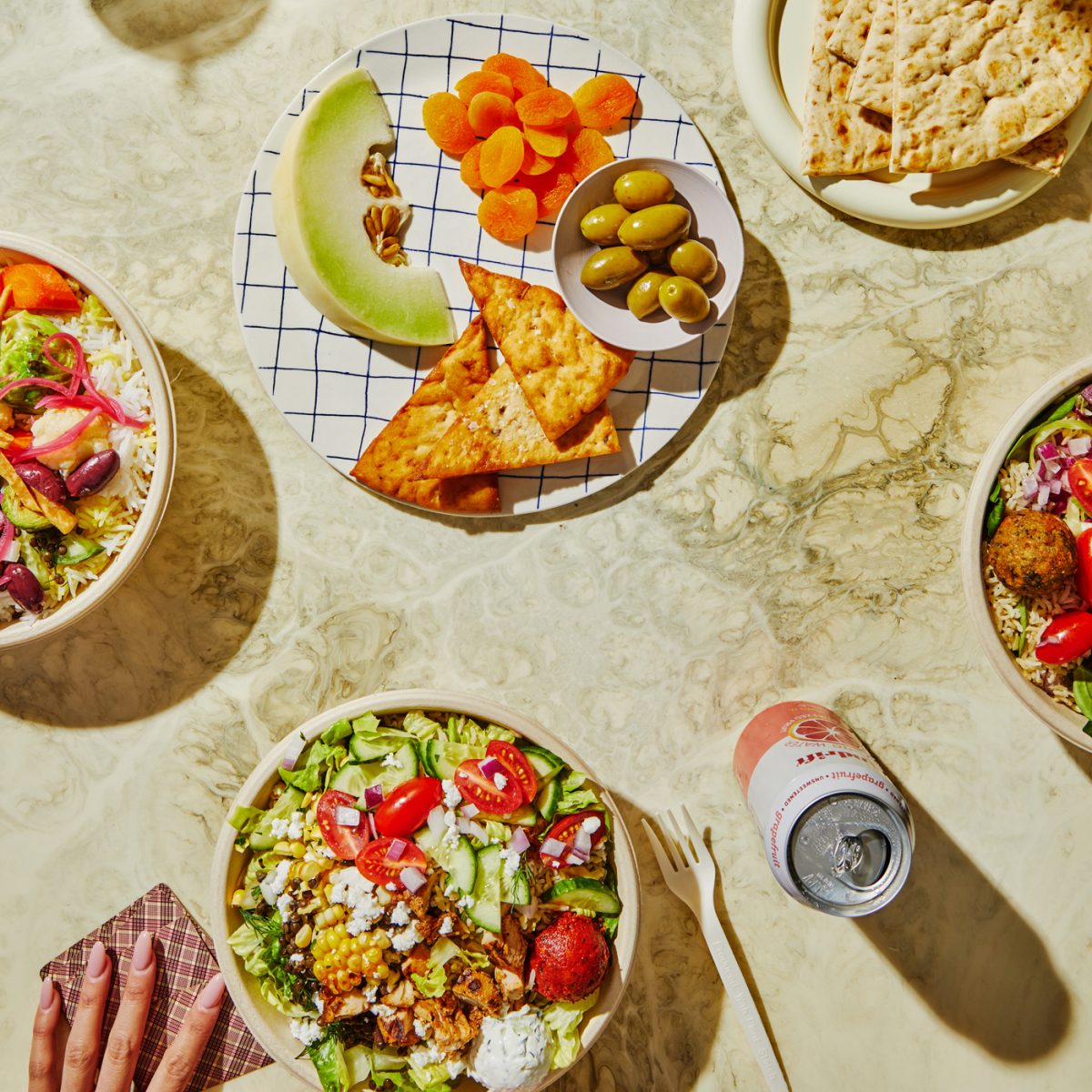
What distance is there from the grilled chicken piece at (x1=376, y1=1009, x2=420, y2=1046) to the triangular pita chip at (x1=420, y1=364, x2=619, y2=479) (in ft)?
4.36

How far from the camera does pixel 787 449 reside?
257 cm

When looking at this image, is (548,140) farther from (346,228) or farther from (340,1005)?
Result: (340,1005)

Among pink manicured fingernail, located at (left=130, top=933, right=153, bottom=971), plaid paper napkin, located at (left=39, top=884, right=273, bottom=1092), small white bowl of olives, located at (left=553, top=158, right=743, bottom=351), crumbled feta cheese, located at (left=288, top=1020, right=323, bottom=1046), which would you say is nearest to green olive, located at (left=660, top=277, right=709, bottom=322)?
small white bowl of olives, located at (left=553, top=158, right=743, bottom=351)

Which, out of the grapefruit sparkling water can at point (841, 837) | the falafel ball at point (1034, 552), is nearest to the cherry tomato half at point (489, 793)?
the grapefruit sparkling water can at point (841, 837)

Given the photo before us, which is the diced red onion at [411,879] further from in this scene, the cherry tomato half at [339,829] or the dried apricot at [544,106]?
the dried apricot at [544,106]

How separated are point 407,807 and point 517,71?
1.92 m

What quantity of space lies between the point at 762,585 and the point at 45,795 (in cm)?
219

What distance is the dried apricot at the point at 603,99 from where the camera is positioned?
2.33 m

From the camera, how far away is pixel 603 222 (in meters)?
2.26

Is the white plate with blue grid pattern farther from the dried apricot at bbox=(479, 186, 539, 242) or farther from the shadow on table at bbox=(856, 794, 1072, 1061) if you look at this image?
the shadow on table at bbox=(856, 794, 1072, 1061)

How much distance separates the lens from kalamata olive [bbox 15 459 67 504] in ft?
7.15

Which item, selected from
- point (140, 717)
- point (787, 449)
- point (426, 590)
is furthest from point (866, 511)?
point (140, 717)

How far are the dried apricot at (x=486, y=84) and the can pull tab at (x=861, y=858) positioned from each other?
2.04 m

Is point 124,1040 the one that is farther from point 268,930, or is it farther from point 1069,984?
point 1069,984
